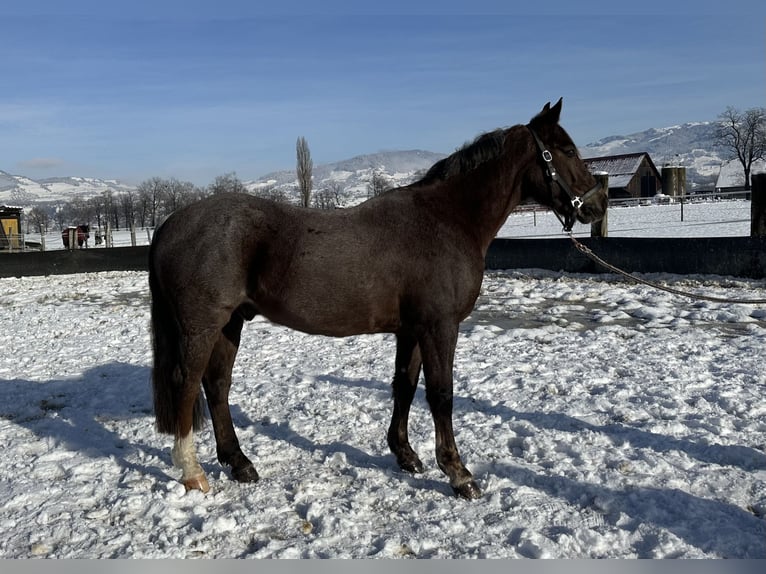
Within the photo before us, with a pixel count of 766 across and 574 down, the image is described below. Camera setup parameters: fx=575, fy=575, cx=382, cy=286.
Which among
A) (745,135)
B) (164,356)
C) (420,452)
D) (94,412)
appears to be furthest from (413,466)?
(745,135)

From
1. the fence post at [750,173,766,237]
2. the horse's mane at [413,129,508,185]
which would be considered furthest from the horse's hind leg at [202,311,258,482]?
the fence post at [750,173,766,237]

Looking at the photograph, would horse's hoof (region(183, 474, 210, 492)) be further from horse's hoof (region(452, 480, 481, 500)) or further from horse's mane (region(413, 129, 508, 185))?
horse's mane (region(413, 129, 508, 185))

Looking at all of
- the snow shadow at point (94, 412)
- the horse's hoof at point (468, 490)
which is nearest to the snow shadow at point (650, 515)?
the horse's hoof at point (468, 490)

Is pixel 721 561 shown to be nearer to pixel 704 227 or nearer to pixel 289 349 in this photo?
pixel 289 349

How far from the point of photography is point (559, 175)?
11.8ft

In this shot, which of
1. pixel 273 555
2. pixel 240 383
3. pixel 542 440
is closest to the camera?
pixel 273 555

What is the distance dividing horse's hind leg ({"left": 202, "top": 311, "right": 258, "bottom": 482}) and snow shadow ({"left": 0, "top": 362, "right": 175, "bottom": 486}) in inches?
16.4

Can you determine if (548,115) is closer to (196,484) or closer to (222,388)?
(222,388)

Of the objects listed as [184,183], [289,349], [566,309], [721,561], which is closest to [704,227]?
[566,309]

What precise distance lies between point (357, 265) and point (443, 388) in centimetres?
87

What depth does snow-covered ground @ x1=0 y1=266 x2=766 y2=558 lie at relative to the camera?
9.07 ft

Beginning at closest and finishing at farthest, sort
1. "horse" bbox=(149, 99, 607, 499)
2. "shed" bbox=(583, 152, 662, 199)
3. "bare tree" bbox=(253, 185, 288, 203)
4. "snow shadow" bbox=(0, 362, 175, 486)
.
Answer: "horse" bbox=(149, 99, 607, 499)
"snow shadow" bbox=(0, 362, 175, 486)
"bare tree" bbox=(253, 185, 288, 203)
"shed" bbox=(583, 152, 662, 199)

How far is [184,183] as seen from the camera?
109688 mm

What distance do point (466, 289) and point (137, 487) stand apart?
88.7 inches
